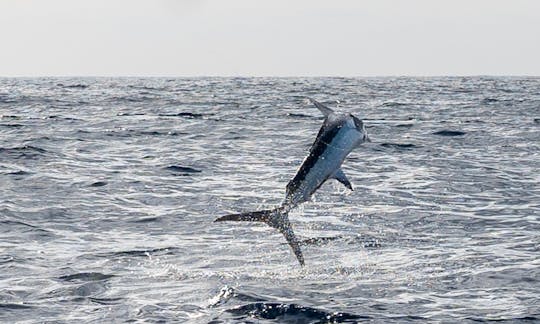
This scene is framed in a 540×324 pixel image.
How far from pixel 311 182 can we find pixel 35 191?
1001cm

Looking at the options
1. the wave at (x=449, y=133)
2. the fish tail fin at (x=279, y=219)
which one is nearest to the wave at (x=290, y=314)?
the fish tail fin at (x=279, y=219)

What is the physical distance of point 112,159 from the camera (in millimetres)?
23672

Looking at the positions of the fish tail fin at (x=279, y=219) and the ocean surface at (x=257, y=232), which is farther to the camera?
the ocean surface at (x=257, y=232)

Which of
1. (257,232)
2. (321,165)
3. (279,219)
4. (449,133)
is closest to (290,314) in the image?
(279,219)

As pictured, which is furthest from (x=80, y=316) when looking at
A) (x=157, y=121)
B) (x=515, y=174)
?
(x=157, y=121)

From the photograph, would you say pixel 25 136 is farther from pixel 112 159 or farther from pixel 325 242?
pixel 325 242

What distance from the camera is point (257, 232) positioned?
14.6 m

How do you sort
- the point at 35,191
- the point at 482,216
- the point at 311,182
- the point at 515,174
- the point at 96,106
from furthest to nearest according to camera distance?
1. the point at 96,106
2. the point at 515,174
3. the point at 35,191
4. the point at 482,216
5. the point at 311,182

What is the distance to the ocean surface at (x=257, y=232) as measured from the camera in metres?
10.0

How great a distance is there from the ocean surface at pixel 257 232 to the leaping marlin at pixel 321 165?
0.95 meters

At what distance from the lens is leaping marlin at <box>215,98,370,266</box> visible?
9305 millimetres

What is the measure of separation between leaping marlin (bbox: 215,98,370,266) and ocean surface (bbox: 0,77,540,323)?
949 millimetres

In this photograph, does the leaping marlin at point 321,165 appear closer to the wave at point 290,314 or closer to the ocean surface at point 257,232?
the wave at point 290,314

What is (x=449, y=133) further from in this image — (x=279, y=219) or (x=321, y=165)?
(x=321, y=165)
